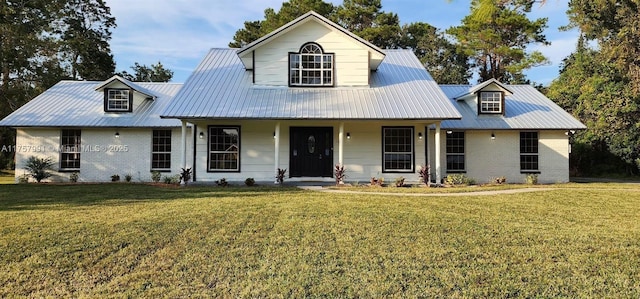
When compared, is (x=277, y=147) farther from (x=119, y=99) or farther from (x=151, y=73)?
(x=151, y=73)

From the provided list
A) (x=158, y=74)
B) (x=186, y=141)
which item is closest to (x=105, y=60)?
(x=158, y=74)

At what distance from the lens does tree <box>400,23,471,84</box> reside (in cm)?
3722

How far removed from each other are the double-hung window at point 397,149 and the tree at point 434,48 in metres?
23.9

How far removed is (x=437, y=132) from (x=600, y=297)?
10.5 metres

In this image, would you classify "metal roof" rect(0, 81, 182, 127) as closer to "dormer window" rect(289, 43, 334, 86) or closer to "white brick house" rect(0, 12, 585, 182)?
"white brick house" rect(0, 12, 585, 182)

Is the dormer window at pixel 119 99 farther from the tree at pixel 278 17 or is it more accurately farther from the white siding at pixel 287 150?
the tree at pixel 278 17

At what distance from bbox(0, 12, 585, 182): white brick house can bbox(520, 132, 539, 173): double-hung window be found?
0.04m

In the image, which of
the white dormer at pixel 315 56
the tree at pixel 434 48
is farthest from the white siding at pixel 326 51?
the tree at pixel 434 48

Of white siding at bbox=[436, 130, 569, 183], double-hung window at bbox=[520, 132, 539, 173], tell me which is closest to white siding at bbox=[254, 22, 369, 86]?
white siding at bbox=[436, 130, 569, 183]

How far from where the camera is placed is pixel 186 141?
15.0 m

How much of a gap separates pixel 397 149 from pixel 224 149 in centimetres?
711

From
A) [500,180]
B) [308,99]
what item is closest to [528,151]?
[500,180]

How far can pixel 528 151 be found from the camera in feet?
52.9

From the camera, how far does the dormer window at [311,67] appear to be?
599 inches
